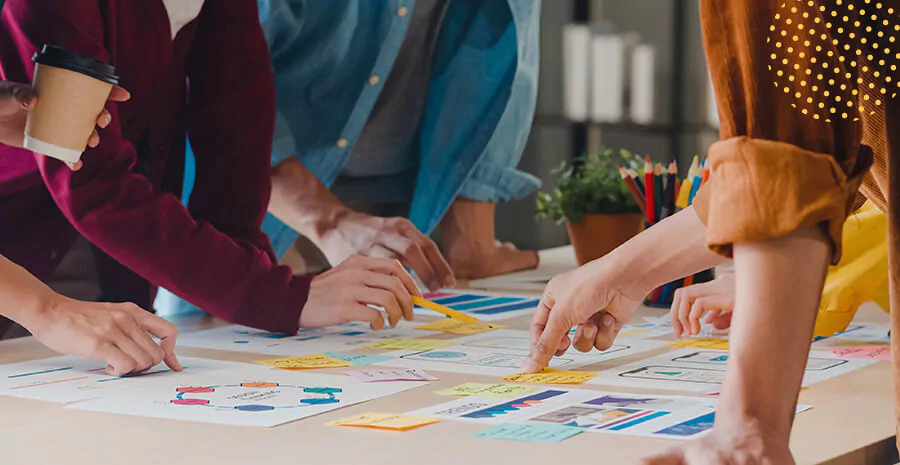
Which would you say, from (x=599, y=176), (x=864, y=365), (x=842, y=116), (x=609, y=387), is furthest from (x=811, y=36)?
(x=599, y=176)

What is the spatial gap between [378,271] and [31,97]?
1.54 ft

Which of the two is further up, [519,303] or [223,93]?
[223,93]

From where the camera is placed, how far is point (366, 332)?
1.30 meters

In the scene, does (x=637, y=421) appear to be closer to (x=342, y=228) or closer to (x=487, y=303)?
(x=487, y=303)

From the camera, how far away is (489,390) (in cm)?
92

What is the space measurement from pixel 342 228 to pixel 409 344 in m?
0.47

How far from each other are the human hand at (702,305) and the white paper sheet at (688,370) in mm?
53

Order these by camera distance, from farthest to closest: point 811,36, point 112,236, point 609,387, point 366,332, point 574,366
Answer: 1. point 366,332
2. point 112,236
3. point 574,366
4. point 609,387
5. point 811,36

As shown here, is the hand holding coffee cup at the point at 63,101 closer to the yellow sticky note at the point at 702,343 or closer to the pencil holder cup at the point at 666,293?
the yellow sticky note at the point at 702,343

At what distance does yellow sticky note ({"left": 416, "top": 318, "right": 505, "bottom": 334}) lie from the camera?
129 cm

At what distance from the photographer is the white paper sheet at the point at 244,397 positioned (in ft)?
2.72

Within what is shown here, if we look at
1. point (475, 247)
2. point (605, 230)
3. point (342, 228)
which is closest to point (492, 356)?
point (342, 228)

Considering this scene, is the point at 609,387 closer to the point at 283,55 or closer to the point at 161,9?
the point at 161,9

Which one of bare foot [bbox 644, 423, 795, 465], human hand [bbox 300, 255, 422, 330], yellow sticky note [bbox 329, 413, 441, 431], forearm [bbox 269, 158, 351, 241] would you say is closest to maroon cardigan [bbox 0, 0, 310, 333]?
human hand [bbox 300, 255, 422, 330]
